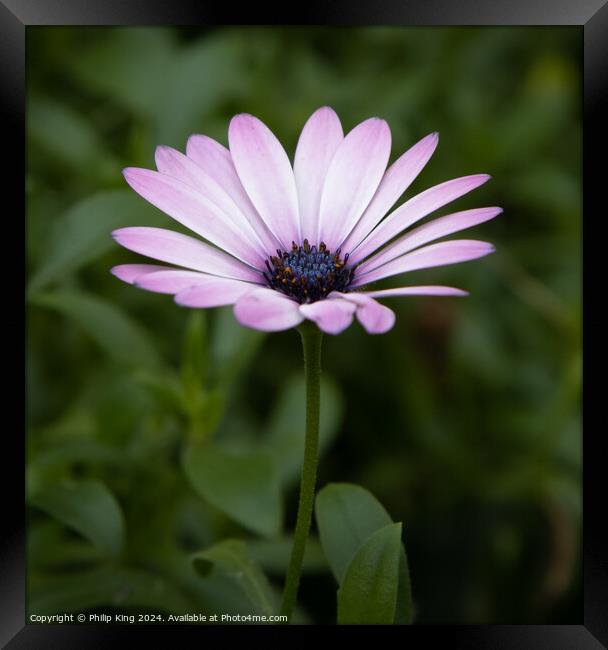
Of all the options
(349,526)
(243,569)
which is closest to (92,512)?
(243,569)

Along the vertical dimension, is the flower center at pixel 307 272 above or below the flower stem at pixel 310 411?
above

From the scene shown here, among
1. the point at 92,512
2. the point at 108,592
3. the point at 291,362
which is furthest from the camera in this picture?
the point at 291,362

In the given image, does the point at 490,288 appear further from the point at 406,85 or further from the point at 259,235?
the point at 259,235

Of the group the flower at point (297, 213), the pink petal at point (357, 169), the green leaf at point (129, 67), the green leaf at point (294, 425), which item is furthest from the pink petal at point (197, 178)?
the green leaf at point (129, 67)

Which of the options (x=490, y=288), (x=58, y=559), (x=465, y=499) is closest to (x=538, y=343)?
(x=490, y=288)

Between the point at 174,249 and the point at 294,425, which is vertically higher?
the point at 174,249

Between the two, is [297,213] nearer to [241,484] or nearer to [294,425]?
[241,484]

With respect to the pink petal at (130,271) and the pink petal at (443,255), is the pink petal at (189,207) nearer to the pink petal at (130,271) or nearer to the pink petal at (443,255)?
the pink petal at (130,271)
